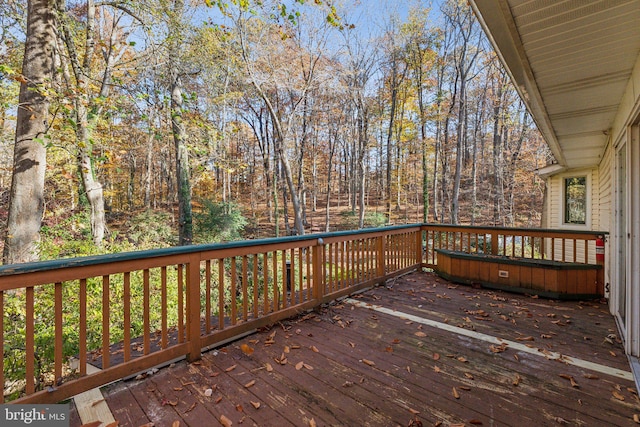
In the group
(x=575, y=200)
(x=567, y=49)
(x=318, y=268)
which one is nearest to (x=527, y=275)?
(x=318, y=268)

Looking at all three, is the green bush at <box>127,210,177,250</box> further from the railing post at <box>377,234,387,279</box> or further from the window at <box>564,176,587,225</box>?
the window at <box>564,176,587,225</box>

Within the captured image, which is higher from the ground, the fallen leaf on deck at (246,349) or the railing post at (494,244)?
the railing post at (494,244)

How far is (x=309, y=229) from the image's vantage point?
17359 millimetres

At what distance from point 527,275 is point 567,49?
321cm

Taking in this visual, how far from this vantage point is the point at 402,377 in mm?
2137

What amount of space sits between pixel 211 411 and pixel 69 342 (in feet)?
13.7

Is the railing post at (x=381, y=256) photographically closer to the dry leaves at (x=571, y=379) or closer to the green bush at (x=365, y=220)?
the dry leaves at (x=571, y=379)

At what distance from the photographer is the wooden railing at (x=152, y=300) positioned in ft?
5.74

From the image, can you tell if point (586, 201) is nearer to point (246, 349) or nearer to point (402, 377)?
point (402, 377)

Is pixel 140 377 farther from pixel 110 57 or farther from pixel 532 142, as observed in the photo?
pixel 532 142

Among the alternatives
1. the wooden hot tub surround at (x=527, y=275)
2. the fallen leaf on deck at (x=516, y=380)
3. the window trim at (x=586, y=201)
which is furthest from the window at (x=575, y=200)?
the fallen leaf on deck at (x=516, y=380)

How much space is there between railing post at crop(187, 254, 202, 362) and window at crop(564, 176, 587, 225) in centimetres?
886

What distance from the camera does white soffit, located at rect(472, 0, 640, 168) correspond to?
160cm

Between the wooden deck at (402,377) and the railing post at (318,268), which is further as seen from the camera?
the railing post at (318,268)
